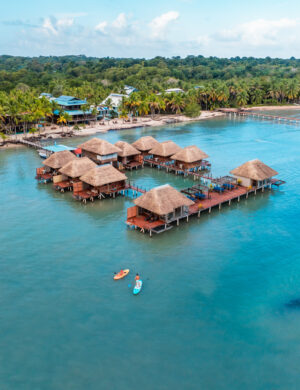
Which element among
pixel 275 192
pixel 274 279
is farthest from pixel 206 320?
pixel 275 192

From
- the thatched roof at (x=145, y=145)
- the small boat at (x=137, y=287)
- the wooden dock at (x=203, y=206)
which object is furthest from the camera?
the thatched roof at (x=145, y=145)

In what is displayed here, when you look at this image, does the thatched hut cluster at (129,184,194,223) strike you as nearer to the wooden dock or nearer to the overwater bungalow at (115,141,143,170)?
the wooden dock

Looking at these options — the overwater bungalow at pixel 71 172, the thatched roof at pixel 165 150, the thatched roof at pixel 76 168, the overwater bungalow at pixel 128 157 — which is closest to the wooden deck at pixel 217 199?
the thatched roof at pixel 165 150

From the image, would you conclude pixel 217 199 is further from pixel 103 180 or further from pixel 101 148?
pixel 101 148

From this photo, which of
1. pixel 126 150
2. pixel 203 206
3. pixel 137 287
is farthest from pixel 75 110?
pixel 137 287

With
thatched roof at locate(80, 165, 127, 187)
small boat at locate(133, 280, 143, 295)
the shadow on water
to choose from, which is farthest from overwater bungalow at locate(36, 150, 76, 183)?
the shadow on water

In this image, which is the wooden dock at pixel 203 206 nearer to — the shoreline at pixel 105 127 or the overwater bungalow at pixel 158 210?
the overwater bungalow at pixel 158 210
